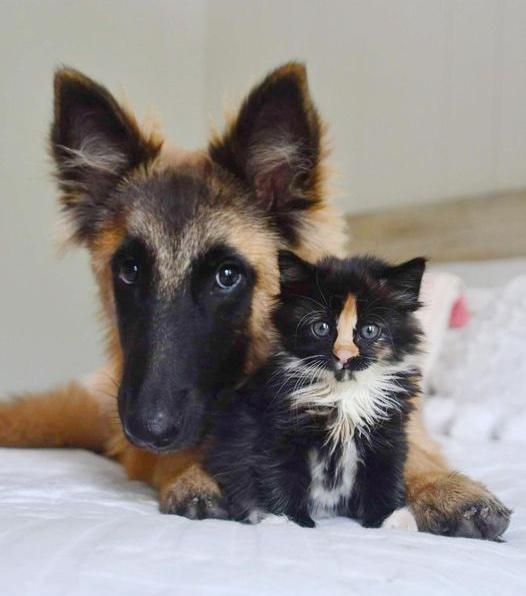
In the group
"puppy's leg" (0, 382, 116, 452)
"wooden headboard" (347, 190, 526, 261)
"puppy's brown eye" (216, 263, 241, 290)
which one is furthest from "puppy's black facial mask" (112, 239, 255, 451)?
"wooden headboard" (347, 190, 526, 261)

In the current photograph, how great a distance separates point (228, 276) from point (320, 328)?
0.36 meters

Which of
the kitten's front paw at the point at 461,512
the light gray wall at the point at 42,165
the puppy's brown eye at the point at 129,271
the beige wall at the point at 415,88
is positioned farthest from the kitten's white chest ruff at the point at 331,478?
the light gray wall at the point at 42,165

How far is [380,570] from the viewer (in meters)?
0.81

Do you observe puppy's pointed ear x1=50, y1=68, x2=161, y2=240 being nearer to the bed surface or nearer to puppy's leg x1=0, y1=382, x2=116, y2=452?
puppy's leg x1=0, y1=382, x2=116, y2=452

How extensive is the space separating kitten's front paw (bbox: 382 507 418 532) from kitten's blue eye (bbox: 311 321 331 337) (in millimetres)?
305

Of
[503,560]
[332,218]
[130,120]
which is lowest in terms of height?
[503,560]

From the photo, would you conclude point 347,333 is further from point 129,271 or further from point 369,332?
point 129,271

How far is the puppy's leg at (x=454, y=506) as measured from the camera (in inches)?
43.2

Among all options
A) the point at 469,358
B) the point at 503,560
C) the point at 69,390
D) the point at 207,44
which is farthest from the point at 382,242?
the point at 503,560

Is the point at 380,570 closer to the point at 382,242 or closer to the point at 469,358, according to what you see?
the point at 469,358

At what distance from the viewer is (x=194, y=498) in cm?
115

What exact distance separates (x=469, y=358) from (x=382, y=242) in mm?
800

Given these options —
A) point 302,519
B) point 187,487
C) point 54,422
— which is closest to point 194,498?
point 187,487

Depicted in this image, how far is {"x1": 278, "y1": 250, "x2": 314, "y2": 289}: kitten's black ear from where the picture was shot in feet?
3.69
